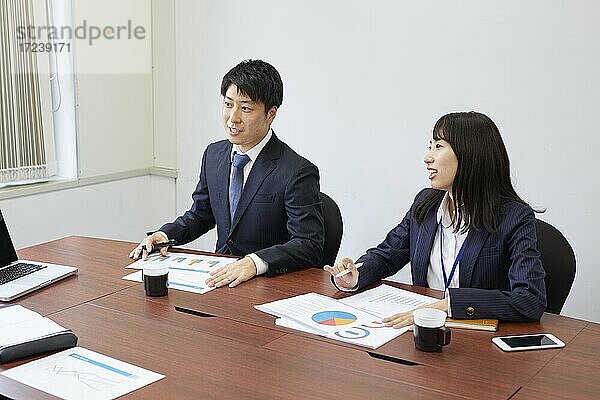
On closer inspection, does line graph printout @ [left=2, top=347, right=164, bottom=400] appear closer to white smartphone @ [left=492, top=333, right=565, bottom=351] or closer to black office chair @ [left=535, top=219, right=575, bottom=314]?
white smartphone @ [left=492, top=333, right=565, bottom=351]

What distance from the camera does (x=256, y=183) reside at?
2877 millimetres

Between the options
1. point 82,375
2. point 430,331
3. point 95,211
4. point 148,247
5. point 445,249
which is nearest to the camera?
point 82,375

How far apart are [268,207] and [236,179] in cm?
17

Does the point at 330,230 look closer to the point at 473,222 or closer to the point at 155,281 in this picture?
the point at 473,222

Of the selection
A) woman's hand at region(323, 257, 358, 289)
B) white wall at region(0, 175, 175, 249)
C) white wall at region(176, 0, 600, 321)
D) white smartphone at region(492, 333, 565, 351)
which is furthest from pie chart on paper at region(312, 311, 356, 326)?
white wall at region(0, 175, 175, 249)

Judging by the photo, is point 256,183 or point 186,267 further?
point 256,183

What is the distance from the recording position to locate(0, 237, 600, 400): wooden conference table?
1.71 m

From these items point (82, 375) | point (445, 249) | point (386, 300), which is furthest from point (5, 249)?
point (445, 249)

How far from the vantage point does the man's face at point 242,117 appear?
111 inches

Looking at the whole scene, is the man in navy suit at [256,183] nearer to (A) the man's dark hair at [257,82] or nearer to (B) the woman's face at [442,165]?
(A) the man's dark hair at [257,82]

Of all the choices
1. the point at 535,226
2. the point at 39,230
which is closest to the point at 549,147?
the point at 535,226

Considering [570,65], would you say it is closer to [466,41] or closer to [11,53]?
[466,41]

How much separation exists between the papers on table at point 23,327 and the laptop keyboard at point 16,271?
33 centimetres

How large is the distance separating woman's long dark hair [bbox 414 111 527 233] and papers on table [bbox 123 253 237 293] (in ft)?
2.76
